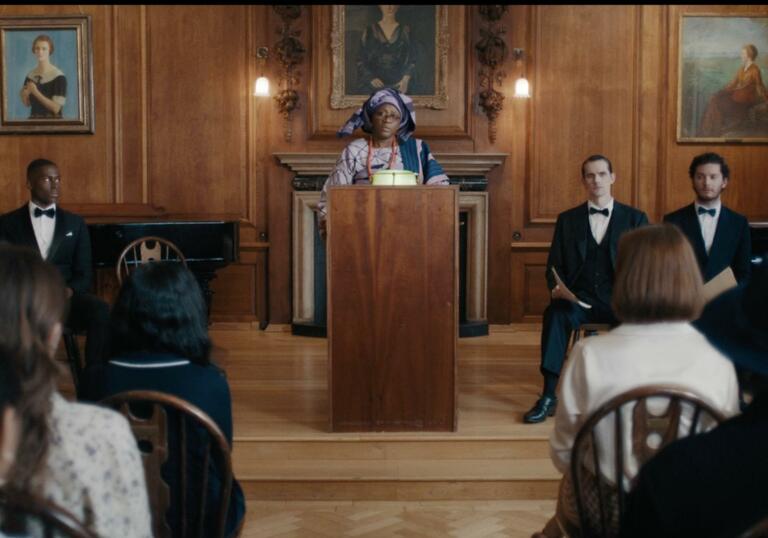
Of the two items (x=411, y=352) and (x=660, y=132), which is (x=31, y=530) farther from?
(x=660, y=132)

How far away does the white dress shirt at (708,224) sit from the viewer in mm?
4270

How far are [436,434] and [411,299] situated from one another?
0.55 m

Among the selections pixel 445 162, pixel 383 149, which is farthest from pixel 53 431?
pixel 445 162

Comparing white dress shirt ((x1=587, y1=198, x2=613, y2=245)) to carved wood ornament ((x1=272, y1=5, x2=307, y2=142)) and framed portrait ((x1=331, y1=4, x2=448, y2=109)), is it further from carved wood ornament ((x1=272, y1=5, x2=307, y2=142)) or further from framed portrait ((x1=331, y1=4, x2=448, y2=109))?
carved wood ornament ((x1=272, y1=5, x2=307, y2=142))

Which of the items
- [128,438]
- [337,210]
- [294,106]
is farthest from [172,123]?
[128,438]

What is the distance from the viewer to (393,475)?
3523 millimetres

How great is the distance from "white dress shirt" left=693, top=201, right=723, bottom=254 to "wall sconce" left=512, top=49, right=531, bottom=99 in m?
2.44

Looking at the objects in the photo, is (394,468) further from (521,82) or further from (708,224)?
(521,82)

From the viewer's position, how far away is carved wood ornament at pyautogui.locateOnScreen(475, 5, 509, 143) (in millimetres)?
6535

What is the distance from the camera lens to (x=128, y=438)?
57.5 inches

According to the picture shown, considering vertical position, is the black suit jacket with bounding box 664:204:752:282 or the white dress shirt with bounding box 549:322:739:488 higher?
the black suit jacket with bounding box 664:204:752:282

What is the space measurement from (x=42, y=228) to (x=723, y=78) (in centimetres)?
469

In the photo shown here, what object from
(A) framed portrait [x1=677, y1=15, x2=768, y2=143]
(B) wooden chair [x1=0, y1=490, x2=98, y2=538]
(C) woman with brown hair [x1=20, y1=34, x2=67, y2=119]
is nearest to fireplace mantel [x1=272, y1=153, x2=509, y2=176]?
(A) framed portrait [x1=677, y1=15, x2=768, y2=143]

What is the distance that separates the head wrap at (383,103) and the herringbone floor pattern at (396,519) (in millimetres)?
1568
